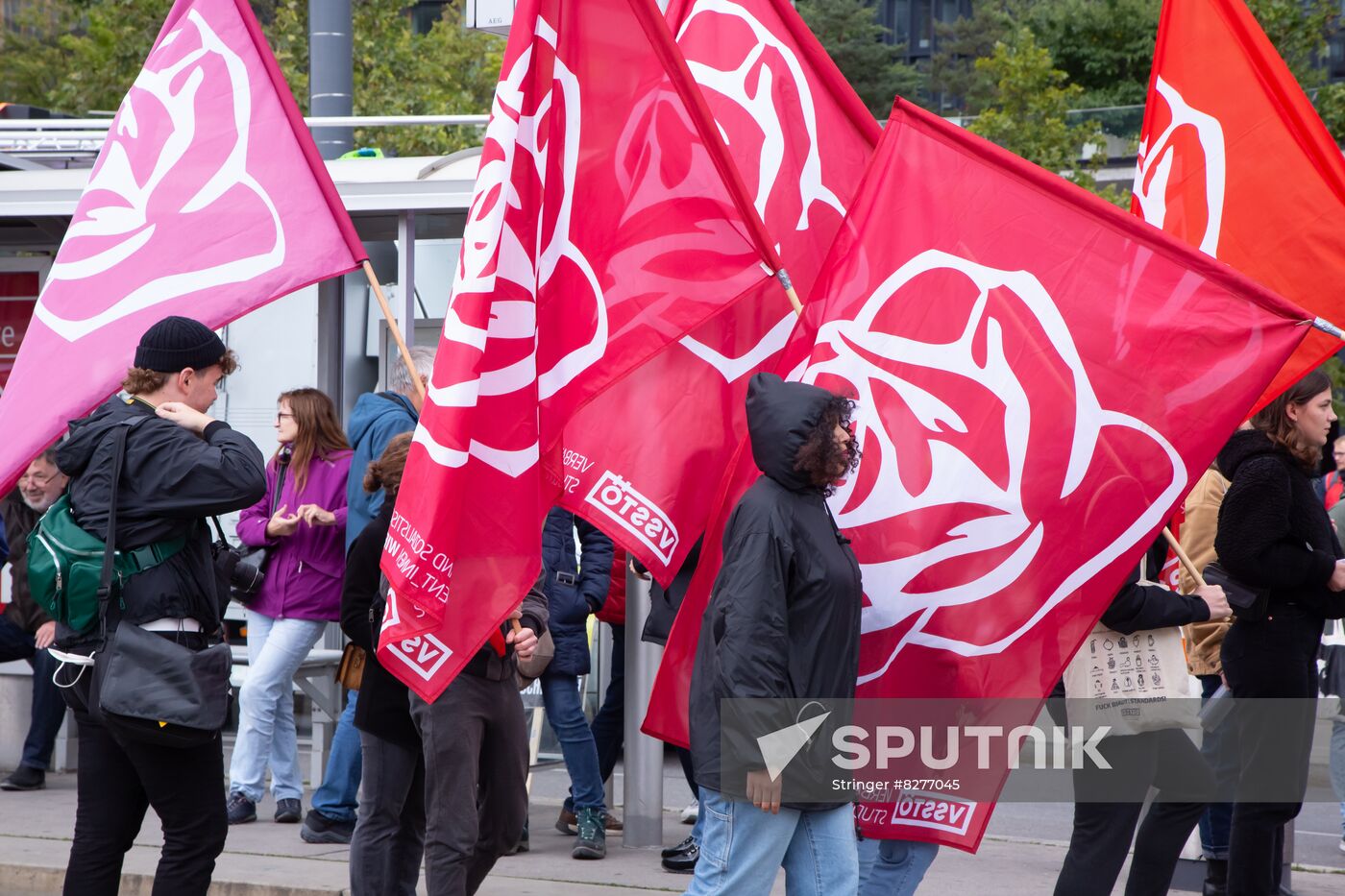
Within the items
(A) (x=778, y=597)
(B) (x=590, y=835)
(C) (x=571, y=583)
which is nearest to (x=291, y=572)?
(C) (x=571, y=583)

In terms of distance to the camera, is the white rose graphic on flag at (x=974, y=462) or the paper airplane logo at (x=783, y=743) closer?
the paper airplane logo at (x=783, y=743)

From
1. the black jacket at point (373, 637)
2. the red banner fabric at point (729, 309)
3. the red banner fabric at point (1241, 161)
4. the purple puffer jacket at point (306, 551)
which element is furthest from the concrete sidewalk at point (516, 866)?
the red banner fabric at point (1241, 161)

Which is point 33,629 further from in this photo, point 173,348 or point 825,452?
point 825,452

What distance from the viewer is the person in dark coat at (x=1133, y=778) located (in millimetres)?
4961

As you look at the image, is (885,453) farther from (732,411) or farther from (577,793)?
(577,793)

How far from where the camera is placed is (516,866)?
7195 mm

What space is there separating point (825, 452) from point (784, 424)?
0.45 feet

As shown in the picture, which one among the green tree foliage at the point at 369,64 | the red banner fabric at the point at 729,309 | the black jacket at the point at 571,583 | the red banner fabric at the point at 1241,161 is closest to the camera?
the red banner fabric at the point at 729,309

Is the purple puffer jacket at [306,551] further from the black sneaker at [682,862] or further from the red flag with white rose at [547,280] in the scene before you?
the red flag with white rose at [547,280]

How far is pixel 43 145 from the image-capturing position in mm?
10008

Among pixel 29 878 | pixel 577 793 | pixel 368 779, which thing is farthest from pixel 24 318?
pixel 368 779

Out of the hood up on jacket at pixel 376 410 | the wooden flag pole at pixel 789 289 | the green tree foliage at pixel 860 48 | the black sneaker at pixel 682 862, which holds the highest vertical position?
the green tree foliage at pixel 860 48

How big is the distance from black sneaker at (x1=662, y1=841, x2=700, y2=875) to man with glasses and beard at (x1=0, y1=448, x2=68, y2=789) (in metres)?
3.05

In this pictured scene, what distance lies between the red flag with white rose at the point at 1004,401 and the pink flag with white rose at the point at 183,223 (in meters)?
2.08
